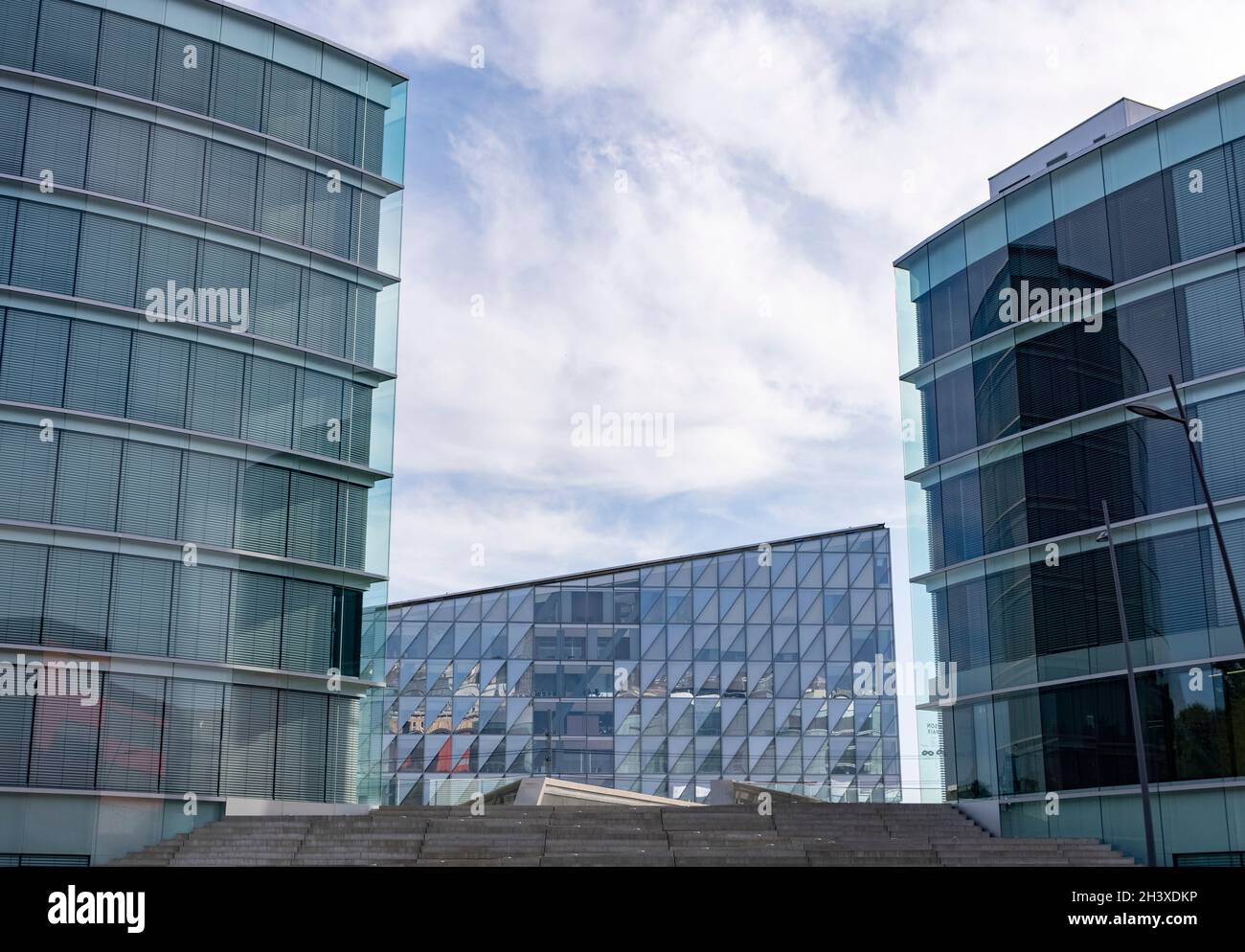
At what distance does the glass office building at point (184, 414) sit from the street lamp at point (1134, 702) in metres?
18.1

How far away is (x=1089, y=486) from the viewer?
33.0 m

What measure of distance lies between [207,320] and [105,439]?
4.04 metres

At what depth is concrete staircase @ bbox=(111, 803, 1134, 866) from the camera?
2423cm

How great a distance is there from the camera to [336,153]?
3694 cm

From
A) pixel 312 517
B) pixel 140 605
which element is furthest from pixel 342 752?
pixel 140 605

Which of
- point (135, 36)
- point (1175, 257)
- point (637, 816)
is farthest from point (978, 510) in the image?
point (135, 36)

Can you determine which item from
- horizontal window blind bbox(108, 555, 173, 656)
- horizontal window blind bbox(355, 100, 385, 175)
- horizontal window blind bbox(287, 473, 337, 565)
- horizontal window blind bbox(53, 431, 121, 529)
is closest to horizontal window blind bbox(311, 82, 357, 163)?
horizontal window blind bbox(355, 100, 385, 175)

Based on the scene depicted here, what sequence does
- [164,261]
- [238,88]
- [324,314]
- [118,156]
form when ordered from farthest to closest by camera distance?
[324,314] < [238,88] < [164,261] < [118,156]

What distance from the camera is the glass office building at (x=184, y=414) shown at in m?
30.3

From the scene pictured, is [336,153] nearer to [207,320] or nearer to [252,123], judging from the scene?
[252,123]

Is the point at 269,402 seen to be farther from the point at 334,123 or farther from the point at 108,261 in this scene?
the point at 334,123

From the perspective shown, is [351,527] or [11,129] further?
[351,527]

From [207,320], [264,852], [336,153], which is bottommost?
[264,852]

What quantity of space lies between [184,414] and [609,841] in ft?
50.4
